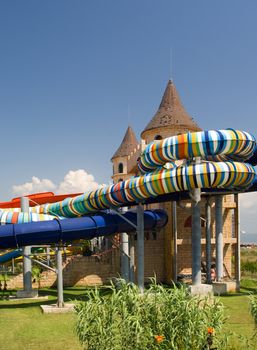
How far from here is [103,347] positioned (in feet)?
23.5

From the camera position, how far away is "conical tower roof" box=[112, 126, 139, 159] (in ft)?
140

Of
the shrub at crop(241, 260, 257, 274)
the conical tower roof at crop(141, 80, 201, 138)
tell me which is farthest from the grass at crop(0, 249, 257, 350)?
the shrub at crop(241, 260, 257, 274)

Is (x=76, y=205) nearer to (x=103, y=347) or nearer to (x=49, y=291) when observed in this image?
(x=49, y=291)

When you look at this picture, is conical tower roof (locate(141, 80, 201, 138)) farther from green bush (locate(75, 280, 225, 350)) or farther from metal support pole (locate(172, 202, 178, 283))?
green bush (locate(75, 280, 225, 350))

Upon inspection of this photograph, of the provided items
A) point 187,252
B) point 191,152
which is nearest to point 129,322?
point 191,152

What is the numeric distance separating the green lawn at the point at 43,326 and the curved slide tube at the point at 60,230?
2747 mm

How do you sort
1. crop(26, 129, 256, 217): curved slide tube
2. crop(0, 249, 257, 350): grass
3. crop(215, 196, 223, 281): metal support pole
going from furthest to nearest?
crop(215, 196, 223, 281): metal support pole
crop(26, 129, 256, 217): curved slide tube
crop(0, 249, 257, 350): grass

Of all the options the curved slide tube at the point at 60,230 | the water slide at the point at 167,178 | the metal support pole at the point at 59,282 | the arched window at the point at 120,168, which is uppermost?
the arched window at the point at 120,168

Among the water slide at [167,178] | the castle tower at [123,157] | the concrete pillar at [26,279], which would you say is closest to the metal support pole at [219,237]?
the water slide at [167,178]

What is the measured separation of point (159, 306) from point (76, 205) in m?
11.7

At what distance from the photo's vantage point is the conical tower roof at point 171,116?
24203 millimetres

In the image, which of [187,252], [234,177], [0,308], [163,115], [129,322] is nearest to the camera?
[129,322]

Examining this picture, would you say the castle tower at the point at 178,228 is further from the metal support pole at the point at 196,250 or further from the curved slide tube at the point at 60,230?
the curved slide tube at the point at 60,230

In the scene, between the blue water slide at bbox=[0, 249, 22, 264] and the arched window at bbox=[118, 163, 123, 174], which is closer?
the blue water slide at bbox=[0, 249, 22, 264]
